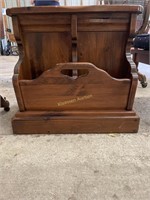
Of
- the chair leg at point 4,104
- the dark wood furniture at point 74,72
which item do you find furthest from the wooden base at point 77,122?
the chair leg at point 4,104

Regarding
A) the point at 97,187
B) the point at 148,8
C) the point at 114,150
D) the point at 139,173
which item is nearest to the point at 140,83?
the point at 148,8

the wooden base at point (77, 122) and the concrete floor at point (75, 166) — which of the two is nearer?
the concrete floor at point (75, 166)

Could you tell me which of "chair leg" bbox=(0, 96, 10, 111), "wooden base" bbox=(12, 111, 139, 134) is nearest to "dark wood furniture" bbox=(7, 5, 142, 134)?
"wooden base" bbox=(12, 111, 139, 134)

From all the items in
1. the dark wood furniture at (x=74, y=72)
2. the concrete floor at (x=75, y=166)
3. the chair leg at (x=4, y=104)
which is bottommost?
the concrete floor at (x=75, y=166)

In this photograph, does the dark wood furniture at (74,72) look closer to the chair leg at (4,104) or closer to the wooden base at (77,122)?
the wooden base at (77,122)

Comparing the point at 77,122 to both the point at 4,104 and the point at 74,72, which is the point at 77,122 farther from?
the point at 4,104

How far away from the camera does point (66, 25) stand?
860 millimetres

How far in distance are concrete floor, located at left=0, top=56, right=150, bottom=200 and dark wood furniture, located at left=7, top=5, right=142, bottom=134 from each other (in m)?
0.07

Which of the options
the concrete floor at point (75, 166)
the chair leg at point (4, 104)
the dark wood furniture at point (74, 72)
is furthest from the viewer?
the chair leg at point (4, 104)

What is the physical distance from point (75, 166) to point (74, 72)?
454 millimetres

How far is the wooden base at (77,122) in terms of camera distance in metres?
0.89

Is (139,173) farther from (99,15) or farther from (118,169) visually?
(99,15)

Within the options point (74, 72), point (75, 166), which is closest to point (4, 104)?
point (74, 72)

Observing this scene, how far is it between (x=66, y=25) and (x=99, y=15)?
16 centimetres
